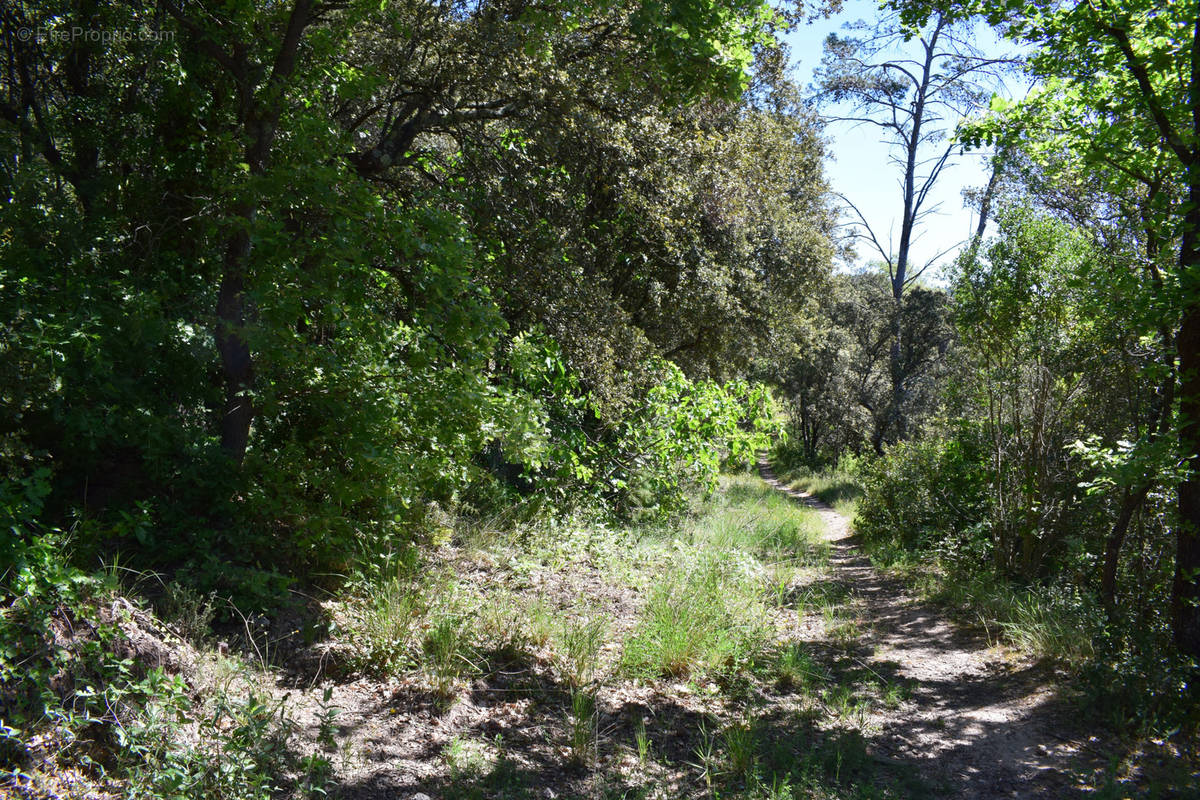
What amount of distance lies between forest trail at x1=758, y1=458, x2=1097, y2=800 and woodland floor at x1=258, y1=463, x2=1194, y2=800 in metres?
0.01

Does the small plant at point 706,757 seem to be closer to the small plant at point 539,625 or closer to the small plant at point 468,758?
the small plant at point 468,758

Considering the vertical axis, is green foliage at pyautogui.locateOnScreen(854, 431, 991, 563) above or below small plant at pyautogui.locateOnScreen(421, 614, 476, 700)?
above

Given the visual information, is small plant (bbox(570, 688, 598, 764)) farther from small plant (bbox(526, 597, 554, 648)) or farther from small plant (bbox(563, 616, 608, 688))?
small plant (bbox(526, 597, 554, 648))

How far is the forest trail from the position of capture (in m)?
4.47

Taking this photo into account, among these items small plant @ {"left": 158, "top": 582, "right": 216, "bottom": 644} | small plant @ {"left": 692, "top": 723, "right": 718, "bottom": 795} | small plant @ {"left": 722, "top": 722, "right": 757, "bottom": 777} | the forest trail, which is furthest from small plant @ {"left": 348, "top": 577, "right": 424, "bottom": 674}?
the forest trail

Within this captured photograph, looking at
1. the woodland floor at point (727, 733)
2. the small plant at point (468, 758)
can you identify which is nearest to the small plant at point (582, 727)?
the woodland floor at point (727, 733)

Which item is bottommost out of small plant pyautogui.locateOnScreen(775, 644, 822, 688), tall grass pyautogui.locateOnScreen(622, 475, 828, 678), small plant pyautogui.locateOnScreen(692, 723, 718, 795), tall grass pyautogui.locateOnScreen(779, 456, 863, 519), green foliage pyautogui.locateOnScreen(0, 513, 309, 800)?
tall grass pyautogui.locateOnScreen(779, 456, 863, 519)

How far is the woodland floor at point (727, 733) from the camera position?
4105mm

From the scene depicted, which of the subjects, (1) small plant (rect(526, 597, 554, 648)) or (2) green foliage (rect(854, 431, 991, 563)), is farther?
(2) green foliage (rect(854, 431, 991, 563))

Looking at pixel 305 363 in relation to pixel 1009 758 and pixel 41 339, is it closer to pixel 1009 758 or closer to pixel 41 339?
pixel 41 339

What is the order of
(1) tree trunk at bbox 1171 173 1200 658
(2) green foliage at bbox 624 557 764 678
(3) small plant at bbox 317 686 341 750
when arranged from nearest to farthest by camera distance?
(3) small plant at bbox 317 686 341 750 < (1) tree trunk at bbox 1171 173 1200 658 < (2) green foliage at bbox 624 557 764 678

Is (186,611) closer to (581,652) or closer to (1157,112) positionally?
(581,652)

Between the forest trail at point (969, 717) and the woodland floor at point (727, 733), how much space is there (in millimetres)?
14

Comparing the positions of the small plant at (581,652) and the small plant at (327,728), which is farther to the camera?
the small plant at (581,652)
